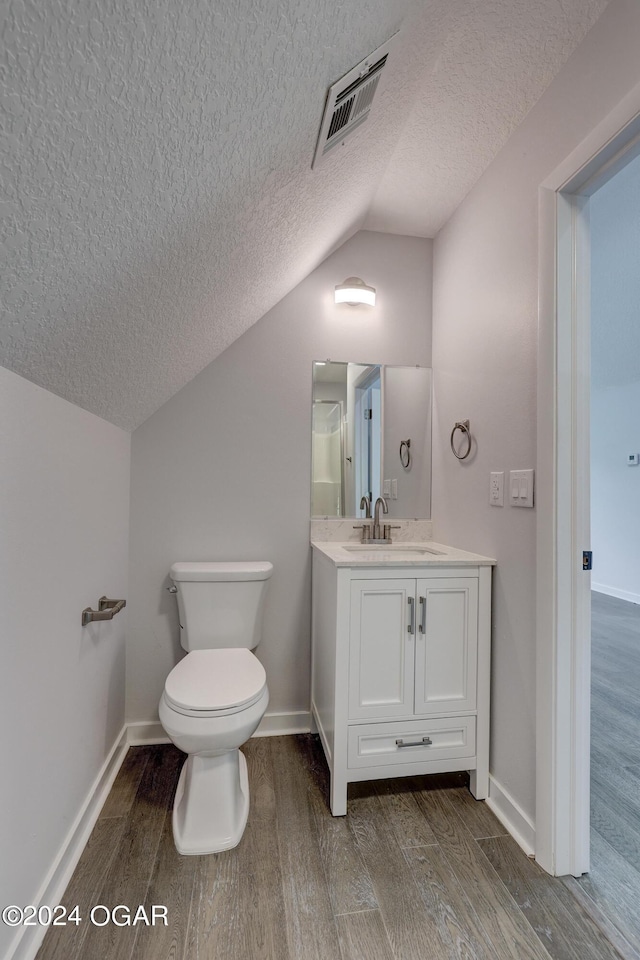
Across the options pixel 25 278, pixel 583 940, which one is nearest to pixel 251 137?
pixel 25 278

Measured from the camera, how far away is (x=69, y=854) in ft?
4.18

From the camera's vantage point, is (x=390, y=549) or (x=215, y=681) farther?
(x=390, y=549)

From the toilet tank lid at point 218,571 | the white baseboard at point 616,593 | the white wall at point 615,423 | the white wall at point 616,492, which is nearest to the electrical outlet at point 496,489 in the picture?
the toilet tank lid at point 218,571

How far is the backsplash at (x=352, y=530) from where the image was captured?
2141 millimetres

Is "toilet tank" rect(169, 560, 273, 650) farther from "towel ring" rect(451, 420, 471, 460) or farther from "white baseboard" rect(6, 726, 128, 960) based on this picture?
"towel ring" rect(451, 420, 471, 460)

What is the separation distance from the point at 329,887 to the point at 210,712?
57cm

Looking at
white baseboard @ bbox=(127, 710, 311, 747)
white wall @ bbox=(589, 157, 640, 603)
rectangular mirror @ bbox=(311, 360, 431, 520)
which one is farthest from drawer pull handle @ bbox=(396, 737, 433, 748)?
white wall @ bbox=(589, 157, 640, 603)

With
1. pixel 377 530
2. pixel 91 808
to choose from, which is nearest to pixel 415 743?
pixel 377 530

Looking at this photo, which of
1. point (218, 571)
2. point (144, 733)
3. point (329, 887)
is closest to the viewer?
point (329, 887)

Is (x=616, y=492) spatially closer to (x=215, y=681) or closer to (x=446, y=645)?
(x=446, y=645)

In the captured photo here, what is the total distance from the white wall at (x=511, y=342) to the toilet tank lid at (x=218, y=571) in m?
0.87

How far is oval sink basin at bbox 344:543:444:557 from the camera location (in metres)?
1.92

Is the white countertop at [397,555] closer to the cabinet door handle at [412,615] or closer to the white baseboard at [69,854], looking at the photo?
the cabinet door handle at [412,615]

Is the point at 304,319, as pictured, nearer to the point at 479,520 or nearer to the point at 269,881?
the point at 479,520
